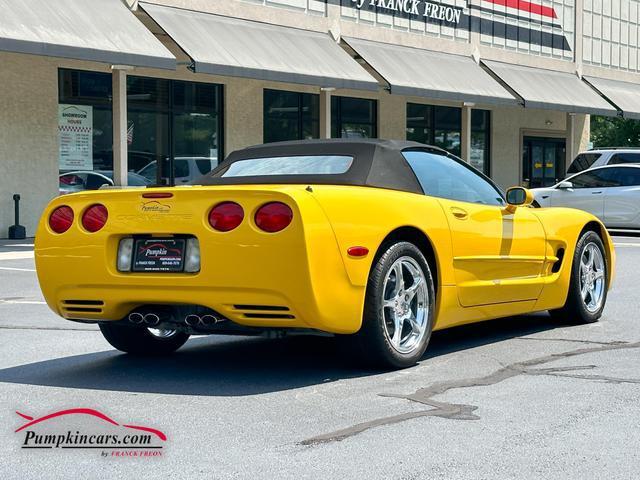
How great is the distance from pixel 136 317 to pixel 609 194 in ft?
56.8

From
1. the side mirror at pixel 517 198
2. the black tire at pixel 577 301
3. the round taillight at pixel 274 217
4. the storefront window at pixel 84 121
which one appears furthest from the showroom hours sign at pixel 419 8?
the round taillight at pixel 274 217

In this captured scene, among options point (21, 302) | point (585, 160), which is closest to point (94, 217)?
point (21, 302)

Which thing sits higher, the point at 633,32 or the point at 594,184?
the point at 633,32

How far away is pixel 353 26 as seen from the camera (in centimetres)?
2741

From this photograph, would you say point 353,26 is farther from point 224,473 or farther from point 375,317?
point 224,473

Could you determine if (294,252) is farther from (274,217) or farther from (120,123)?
(120,123)

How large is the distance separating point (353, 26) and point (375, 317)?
71.4 feet

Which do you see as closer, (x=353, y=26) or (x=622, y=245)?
(x=622, y=245)

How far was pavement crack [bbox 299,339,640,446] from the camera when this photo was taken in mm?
5094

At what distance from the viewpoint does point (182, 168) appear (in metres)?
24.9

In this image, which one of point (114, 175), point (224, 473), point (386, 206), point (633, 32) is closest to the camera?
point (224, 473)

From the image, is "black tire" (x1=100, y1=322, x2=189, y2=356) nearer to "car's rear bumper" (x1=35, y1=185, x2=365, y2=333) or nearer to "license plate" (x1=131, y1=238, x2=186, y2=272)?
"car's rear bumper" (x1=35, y1=185, x2=365, y2=333)

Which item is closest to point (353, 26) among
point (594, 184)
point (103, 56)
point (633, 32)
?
point (594, 184)

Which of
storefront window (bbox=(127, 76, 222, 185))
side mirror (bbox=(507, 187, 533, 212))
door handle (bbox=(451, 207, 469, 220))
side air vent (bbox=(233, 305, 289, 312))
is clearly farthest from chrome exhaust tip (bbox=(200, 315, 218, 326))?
storefront window (bbox=(127, 76, 222, 185))
